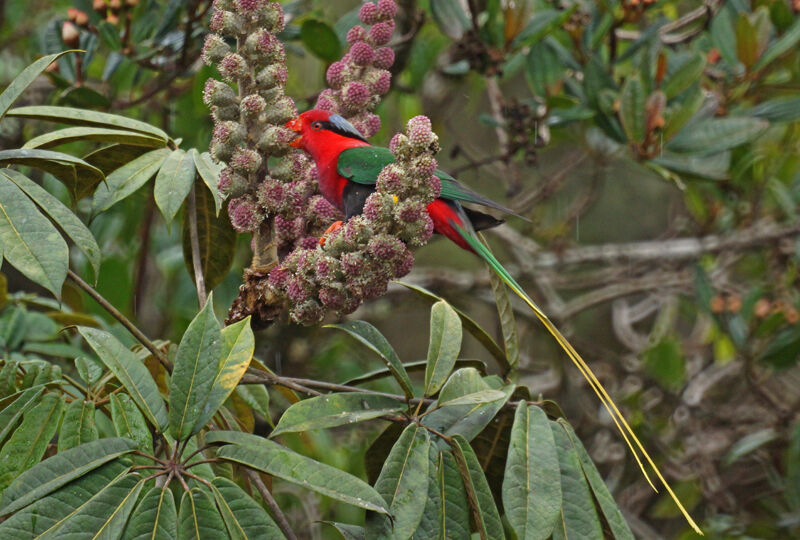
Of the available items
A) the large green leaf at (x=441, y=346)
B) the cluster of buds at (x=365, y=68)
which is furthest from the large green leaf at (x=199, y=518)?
the cluster of buds at (x=365, y=68)

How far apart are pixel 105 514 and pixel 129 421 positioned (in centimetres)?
21

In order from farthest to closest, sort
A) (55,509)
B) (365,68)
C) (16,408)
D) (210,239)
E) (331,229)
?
(210,239) → (365,68) → (331,229) → (16,408) → (55,509)

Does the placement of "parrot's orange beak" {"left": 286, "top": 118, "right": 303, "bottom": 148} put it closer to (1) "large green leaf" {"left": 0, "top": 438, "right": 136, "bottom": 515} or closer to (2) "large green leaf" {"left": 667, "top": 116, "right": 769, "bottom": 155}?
(1) "large green leaf" {"left": 0, "top": 438, "right": 136, "bottom": 515}

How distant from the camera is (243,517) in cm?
94

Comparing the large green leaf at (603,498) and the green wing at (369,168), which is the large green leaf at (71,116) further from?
the large green leaf at (603,498)

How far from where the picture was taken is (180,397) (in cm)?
96

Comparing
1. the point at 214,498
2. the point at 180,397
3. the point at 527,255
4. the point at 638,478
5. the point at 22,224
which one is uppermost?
the point at 22,224

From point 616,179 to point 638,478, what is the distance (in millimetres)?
1818

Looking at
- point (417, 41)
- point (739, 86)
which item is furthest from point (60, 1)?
point (739, 86)

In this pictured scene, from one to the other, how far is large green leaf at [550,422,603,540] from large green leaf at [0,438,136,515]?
0.54 m

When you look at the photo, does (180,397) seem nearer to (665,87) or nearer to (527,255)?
(665,87)

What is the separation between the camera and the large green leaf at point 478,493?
3.39ft

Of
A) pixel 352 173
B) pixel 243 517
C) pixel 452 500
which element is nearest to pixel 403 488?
pixel 452 500

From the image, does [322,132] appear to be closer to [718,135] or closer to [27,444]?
[27,444]
